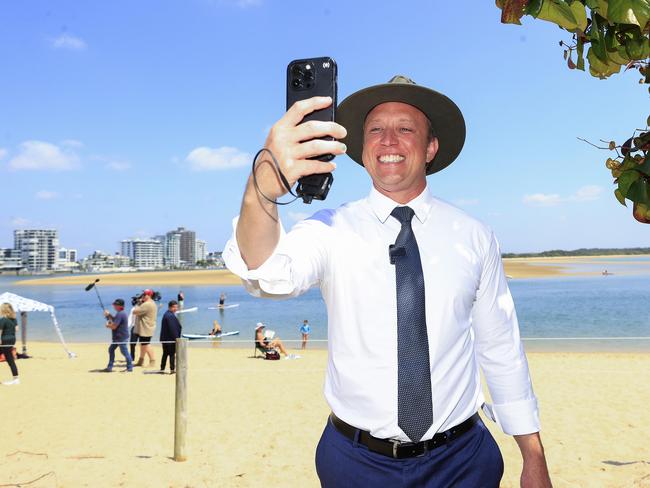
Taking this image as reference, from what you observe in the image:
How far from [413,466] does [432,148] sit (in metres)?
1.34

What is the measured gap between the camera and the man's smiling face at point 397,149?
195cm

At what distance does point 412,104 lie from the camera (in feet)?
6.89

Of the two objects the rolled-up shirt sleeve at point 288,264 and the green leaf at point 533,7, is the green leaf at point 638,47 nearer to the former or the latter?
the green leaf at point 533,7

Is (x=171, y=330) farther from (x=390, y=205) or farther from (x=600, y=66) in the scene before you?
(x=600, y=66)

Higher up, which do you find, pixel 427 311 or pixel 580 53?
pixel 580 53

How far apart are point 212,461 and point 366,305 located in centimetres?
487

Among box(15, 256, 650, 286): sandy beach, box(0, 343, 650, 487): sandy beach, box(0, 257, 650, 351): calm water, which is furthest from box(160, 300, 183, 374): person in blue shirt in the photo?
box(15, 256, 650, 286): sandy beach

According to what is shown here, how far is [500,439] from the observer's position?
6.42m

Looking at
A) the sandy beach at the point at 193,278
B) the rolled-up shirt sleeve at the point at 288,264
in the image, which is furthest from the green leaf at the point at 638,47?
the sandy beach at the point at 193,278

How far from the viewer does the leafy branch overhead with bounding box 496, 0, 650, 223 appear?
1.23m

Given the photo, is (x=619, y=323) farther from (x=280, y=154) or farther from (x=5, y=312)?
(x=280, y=154)

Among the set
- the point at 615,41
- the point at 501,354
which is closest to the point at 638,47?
the point at 615,41

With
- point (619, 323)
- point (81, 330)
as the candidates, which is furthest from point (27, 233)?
point (619, 323)

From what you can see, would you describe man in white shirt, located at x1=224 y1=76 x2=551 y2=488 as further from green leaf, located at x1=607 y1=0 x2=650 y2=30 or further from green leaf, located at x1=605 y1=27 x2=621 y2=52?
green leaf, located at x1=607 y1=0 x2=650 y2=30
